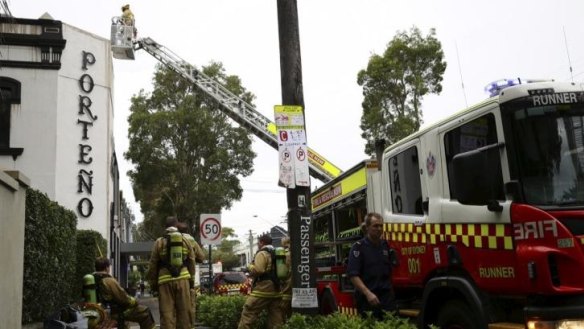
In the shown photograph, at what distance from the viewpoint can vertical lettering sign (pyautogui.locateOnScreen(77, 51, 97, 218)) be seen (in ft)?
64.5

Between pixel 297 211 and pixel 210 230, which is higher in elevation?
pixel 210 230

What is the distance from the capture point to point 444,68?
79.3ft

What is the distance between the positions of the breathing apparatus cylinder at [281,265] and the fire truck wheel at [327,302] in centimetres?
97

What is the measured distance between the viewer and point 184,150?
107 feet

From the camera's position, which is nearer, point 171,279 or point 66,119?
point 171,279

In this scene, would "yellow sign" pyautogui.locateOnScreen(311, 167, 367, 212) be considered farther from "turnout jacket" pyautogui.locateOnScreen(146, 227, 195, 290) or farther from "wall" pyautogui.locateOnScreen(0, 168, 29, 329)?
"wall" pyautogui.locateOnScreen(0, 168, 29, 329)

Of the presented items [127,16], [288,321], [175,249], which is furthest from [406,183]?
[127,16]

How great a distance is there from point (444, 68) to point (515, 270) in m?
20.7

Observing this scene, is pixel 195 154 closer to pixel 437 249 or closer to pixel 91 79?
pixel 91 79

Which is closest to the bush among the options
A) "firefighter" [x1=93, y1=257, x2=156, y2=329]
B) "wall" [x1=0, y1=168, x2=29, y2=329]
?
"firefighter" [x1=93, y1=257, x2=156, y2=329]

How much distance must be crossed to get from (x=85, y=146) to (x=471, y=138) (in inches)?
664

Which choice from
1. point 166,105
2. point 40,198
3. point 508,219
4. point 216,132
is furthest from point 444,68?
point 508,219

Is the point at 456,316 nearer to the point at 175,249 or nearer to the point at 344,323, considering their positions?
the point at 344,323

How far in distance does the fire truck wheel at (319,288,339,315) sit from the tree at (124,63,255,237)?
75.3 feet
